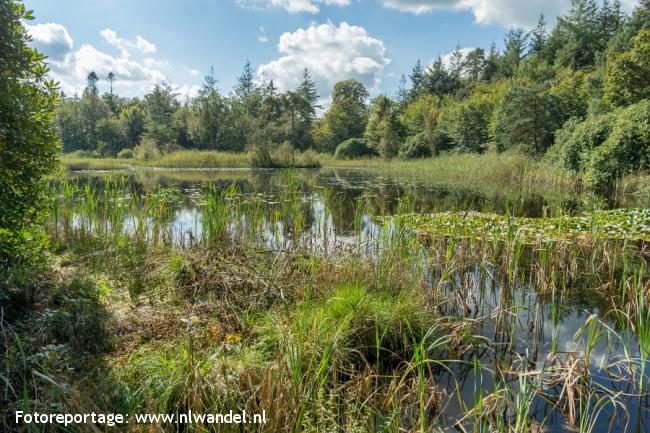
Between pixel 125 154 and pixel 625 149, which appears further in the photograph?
pixel 125 154

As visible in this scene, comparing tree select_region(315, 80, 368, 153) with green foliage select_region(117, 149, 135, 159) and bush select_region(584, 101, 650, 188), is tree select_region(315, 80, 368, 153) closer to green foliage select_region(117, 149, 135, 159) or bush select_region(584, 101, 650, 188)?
green foliage select_region(117, 149, 135, 159)

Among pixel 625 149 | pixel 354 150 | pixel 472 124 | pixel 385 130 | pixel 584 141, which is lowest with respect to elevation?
pixel 625 149

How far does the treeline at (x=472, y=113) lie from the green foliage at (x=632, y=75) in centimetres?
4

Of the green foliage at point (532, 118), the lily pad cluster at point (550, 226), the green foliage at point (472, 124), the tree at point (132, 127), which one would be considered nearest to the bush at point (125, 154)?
the tree at point (132, 127)

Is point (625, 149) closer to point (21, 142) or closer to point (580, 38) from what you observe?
point (21, 142)

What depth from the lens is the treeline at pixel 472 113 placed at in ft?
53.1

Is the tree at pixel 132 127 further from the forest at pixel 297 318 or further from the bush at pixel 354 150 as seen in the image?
the forest at pixel 297 318

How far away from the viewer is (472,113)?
1204 inches

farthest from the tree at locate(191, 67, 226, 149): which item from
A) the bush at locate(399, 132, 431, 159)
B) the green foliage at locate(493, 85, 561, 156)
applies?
the green foliage at locate(493, 85, 561, 156)

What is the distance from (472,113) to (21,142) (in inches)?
1261

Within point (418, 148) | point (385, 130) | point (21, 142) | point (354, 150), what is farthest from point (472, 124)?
point (21, 142)

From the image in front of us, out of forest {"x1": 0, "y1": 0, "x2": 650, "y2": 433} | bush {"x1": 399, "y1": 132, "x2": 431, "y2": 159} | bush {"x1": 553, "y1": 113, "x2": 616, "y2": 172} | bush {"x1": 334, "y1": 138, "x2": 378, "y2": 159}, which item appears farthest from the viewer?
bush {"x1": 334, "y1": 138, "x2": 378, "y2": 159}

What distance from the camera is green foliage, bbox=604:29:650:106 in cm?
1684

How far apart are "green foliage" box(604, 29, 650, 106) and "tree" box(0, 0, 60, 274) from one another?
71.8 feet
